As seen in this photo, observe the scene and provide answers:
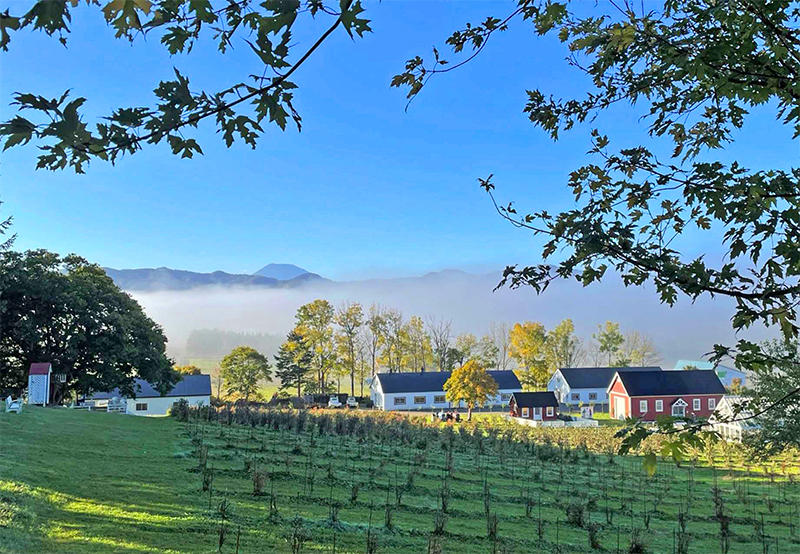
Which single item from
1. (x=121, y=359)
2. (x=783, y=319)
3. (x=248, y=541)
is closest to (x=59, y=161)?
(x=783, y=319)

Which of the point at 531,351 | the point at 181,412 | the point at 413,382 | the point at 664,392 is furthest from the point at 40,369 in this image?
the point at 664,392

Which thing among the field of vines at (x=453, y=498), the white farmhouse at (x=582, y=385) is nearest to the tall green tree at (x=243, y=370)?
Answer: the field of vines at (x=453, y=498)

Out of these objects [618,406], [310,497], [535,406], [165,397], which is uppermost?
[310,497]

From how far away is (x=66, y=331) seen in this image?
21.1 m

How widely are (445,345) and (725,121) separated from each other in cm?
4112

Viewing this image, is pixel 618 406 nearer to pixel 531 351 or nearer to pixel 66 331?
pixel 531 351

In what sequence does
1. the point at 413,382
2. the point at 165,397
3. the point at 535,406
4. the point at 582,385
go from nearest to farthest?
the point at 535,406 < the point at 165,397 < the point at 413,382 < the point at 582,385

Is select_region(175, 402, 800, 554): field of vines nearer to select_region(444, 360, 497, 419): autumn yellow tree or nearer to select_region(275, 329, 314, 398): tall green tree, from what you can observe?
select_region(444, 360, 497, 419): autumn yellow tree

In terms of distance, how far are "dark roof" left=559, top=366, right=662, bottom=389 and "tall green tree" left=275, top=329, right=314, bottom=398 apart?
20.9 m

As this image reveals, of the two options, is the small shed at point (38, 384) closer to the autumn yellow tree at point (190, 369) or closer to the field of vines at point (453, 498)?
the field of vines at point (453, 498)

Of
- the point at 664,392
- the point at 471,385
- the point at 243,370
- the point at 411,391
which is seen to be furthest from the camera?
the point at 411,391

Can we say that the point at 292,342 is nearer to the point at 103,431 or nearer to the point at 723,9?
the point at 103,431

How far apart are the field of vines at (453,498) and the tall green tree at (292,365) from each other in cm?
2141

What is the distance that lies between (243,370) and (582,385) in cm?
2636
